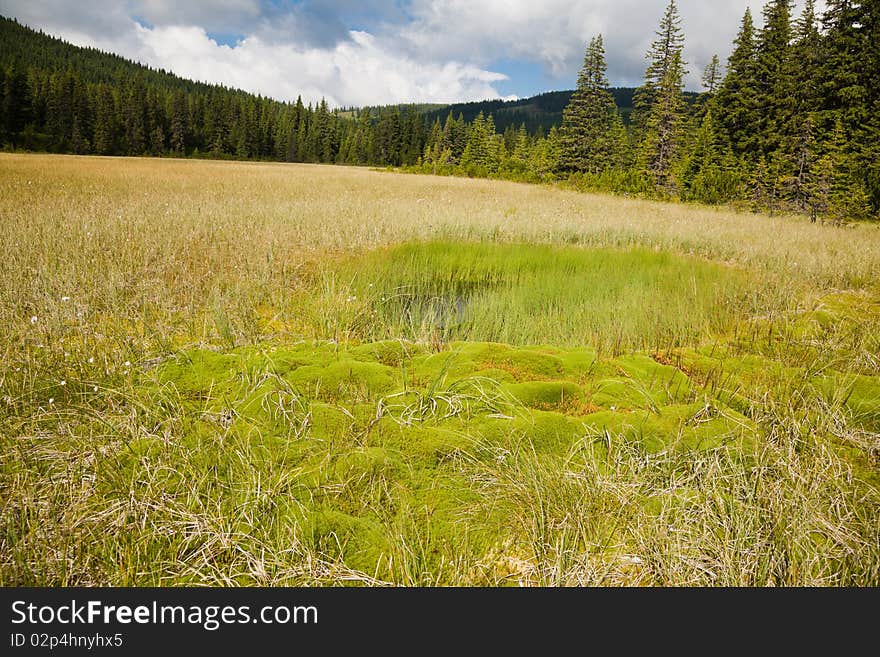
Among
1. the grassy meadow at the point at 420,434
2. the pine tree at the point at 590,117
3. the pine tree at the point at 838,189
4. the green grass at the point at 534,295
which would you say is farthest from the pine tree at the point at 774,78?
the grassy meadow at the point at 420,434

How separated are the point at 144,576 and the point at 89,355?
8.84 feet

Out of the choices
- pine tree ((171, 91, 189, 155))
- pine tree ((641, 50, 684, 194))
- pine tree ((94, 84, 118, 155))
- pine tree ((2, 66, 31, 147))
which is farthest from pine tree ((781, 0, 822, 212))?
pine tree ((171, 91, 189, 155))

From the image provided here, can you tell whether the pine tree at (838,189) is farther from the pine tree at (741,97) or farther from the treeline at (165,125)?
the treeline at (165,125)

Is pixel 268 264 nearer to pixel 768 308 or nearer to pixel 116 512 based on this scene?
pixel 116 512

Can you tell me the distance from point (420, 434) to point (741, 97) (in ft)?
105

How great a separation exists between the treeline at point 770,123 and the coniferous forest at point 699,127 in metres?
0.07

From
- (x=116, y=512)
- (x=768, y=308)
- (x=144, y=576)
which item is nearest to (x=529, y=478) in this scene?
(x=144, y=576)

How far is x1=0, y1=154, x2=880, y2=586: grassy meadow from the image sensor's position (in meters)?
2.00

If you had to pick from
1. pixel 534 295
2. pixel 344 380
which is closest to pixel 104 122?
pixel 534 295

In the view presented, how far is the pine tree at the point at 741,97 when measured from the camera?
25.8 m

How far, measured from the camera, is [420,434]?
284 centimetres

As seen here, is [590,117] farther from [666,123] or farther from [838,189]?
[838,189]

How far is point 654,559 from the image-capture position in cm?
200

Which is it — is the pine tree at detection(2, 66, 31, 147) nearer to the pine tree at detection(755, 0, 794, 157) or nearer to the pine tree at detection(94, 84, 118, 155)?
the pine tree at detection(94, 84, 118, 155)
